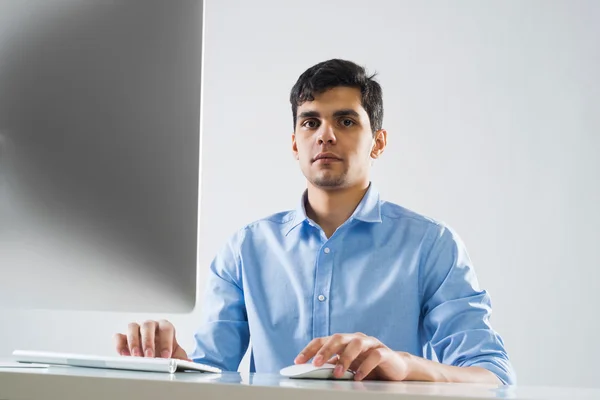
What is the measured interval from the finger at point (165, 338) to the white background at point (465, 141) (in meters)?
1.88

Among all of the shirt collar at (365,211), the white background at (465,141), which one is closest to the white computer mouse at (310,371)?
the shirt collar at (365,211)

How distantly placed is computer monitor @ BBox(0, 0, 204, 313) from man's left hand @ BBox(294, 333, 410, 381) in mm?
178

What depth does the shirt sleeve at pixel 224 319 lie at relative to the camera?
1395 millimetres

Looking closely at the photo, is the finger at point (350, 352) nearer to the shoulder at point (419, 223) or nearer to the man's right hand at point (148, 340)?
the man's right hand at point (148, 340)

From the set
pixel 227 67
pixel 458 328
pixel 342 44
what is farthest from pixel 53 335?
pixel 458 328

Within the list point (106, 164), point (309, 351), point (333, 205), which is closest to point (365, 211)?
point (333, 205)

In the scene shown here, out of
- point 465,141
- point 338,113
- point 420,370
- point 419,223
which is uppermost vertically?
point 465,141

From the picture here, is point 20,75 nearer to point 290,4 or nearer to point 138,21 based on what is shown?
point 138,21

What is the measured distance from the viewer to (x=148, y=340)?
868 mm

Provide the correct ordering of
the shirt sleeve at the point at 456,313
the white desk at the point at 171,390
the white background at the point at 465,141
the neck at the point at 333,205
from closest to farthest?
the white desk at the point at 171,390 < the shirt sleeve at the point at 456,313 < the neck at the point at 333,205 < the white background at the point at 465,141

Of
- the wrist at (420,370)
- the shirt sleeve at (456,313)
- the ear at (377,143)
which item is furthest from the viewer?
the ear at (377,143)

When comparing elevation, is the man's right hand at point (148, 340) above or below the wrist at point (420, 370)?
above

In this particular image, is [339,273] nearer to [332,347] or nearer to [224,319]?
[224,319]

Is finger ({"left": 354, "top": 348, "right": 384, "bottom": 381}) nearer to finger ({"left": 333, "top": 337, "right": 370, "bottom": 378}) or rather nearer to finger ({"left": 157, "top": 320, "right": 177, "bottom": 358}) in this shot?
finger ({"left": 333, "top": 337, "right": 370, "bottom": 378})
